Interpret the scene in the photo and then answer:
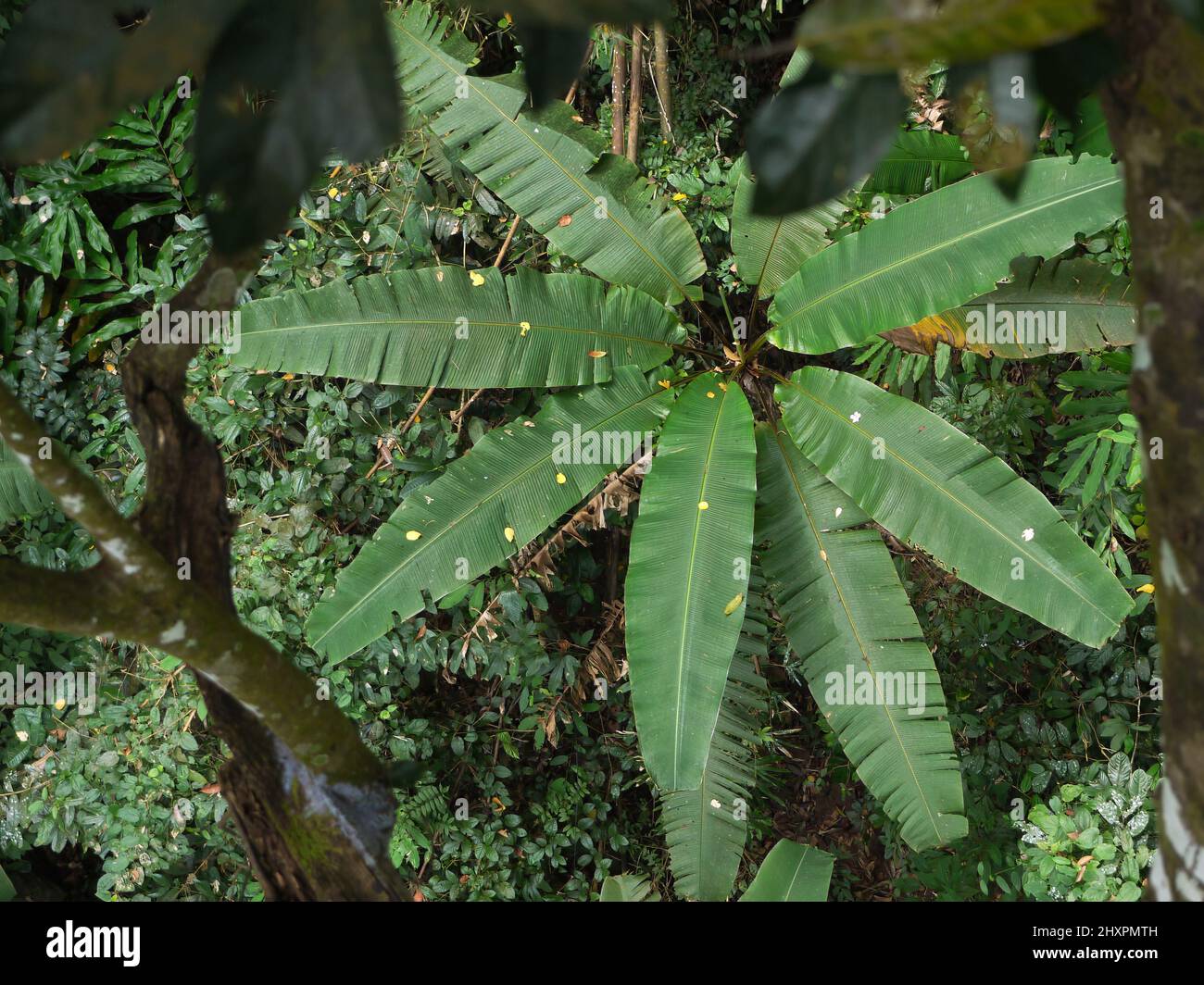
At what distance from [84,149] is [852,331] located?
313 cm

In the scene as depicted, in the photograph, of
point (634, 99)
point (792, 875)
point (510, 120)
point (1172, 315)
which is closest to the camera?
point (1172, 315)

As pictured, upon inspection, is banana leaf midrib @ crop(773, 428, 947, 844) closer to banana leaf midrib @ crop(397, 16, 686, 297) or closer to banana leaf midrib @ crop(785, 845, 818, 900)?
banana leaf midrib @ crop(785, 845, 818, 900)

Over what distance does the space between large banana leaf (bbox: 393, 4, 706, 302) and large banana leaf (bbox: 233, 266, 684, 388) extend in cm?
19

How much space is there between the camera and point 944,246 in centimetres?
271

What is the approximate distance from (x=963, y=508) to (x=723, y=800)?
128 cm

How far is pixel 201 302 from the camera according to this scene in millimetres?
1467

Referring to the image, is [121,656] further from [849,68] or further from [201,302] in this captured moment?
[849,68]

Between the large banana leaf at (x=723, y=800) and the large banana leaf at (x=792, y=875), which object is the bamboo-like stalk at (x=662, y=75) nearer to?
the large banana leaf at (x=723, y=800)

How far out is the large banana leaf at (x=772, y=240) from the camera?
3.07 m

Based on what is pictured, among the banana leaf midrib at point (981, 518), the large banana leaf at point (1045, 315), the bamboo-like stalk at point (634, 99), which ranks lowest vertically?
the banana leaf midrib at point (981, 518)

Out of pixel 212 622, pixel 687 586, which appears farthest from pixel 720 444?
pixel 212 622

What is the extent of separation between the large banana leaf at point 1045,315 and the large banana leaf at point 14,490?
126 inches

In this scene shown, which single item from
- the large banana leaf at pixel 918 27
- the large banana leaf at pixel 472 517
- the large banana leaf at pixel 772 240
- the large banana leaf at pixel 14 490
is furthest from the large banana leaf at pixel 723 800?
the large banana leaf at pixel 918 27

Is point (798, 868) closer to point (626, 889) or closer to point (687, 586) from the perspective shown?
point (626, 889)
